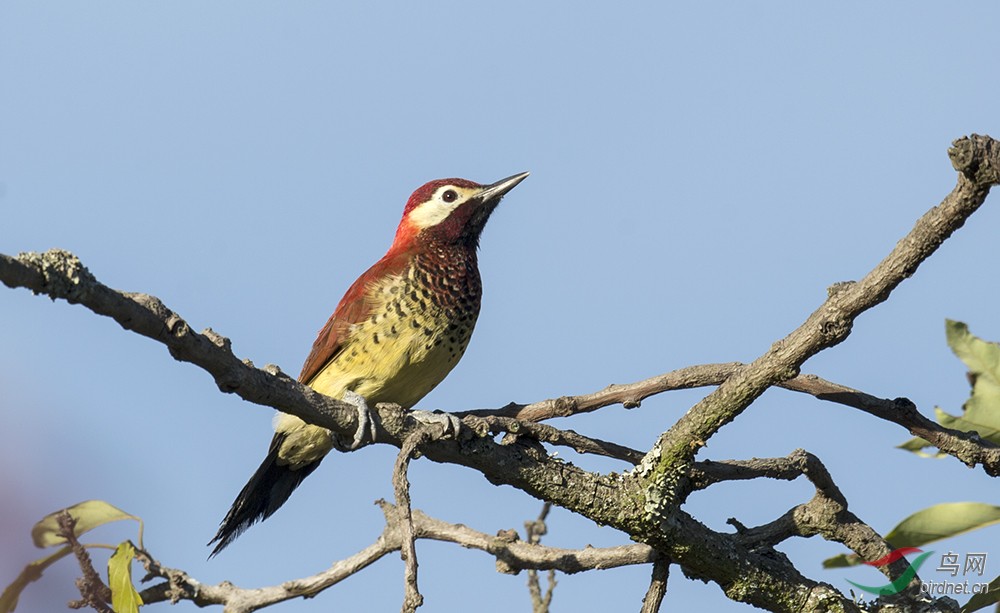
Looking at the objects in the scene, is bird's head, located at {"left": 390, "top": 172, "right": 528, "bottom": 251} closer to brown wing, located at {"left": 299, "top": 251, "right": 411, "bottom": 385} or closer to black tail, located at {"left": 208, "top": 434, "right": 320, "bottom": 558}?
brown wing, located at {"left": 299, "top": 251, "right": 411, "bottom": 385}

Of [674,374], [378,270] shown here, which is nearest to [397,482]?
[674,374]

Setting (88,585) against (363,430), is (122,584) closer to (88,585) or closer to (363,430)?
(88,585)

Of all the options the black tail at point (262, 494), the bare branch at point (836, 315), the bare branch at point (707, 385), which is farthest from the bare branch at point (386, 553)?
the black tail at point (262, 494)

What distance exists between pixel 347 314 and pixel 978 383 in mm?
3280

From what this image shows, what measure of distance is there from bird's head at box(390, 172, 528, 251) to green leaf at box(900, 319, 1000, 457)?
359cm

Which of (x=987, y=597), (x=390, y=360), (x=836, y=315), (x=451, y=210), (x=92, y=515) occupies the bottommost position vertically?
(x=92, y=515)

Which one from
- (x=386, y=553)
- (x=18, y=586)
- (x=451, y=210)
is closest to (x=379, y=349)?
(x=386, y=553)

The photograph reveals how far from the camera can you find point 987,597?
3.07 m

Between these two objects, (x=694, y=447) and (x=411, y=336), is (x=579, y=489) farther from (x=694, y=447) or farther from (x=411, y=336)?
(x=411, y=336)

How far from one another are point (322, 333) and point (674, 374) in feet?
7.84

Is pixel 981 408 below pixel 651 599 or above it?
above

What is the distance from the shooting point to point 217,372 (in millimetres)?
2854

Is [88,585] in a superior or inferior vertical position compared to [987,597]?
inferior

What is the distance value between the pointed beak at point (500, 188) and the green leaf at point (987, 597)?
381 centimetres
